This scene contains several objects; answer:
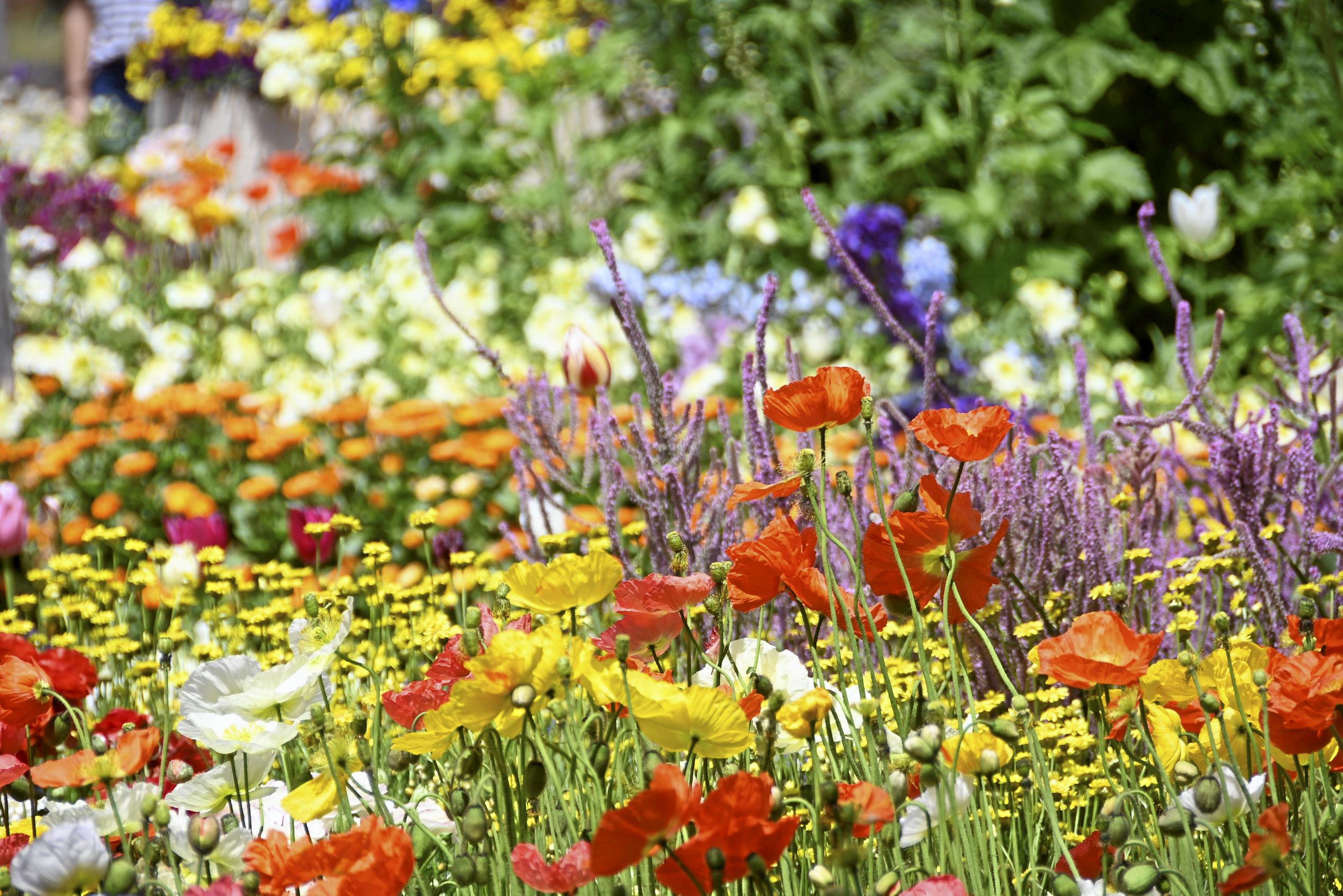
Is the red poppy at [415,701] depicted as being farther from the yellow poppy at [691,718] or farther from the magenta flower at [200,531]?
the magenta flower at [200,531]

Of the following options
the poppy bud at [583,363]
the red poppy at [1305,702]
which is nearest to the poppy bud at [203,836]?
the red poppy at [1305,702]

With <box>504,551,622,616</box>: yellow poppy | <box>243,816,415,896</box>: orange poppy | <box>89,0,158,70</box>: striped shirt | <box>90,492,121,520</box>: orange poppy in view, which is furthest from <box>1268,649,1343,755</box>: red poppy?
<box>89,0,158,70</box>: striped shirt

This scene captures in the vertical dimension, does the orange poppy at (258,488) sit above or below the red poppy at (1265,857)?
below

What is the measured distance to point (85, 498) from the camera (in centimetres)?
366

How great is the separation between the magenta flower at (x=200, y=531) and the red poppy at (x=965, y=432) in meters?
1.99

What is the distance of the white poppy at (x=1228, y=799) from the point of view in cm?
85

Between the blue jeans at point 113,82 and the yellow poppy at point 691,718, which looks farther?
the blue jeans at point 113,82

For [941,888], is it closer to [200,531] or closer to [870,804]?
[870,804]

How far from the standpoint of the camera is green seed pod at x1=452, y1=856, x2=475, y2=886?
803 millimetres

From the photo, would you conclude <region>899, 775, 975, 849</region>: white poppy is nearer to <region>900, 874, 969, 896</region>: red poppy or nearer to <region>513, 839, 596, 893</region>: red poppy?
<region>900, 874, 969, 896</region>: red poppy

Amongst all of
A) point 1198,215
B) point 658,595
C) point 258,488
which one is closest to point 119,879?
point 658,595

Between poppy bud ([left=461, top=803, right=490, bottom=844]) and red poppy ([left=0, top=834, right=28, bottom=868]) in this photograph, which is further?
red poppy ([left=0, top=834, right=28, bottom=868])

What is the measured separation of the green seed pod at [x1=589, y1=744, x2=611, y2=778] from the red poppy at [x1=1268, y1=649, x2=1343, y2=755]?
49 centimetres

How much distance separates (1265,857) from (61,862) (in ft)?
2.41
